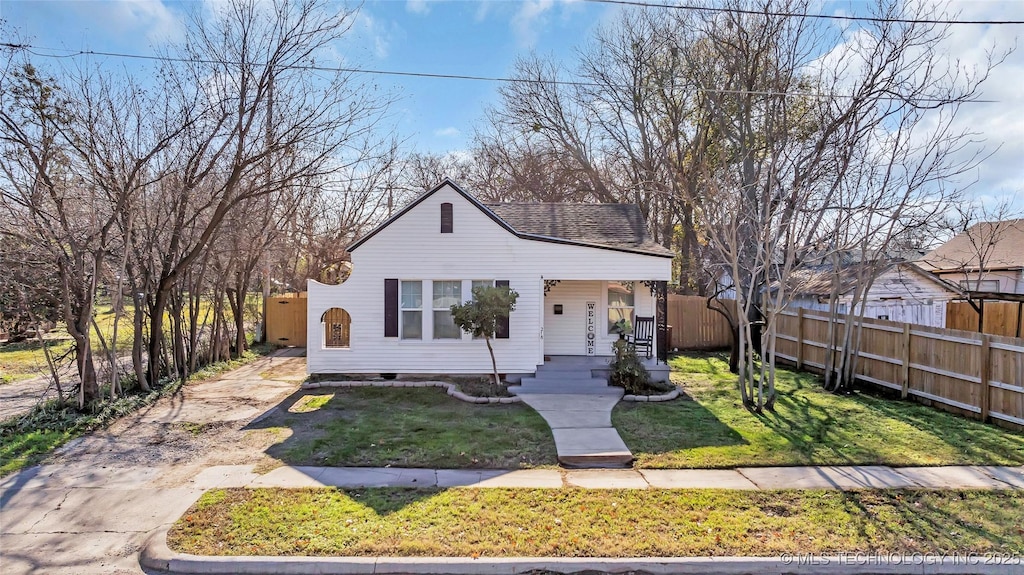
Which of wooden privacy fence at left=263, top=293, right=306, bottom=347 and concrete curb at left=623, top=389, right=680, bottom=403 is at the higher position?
wooden privacy fence at left=263, top=293, right=306, bottom=347

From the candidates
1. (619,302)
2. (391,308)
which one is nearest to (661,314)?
(619,302)

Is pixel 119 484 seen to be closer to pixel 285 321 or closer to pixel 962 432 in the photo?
pixel 962 432

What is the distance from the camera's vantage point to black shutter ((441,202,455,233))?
39.4 feet

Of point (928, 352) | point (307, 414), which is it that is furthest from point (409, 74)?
A: point (928, 352)

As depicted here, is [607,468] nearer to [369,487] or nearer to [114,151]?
[369,487]

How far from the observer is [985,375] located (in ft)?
28.1

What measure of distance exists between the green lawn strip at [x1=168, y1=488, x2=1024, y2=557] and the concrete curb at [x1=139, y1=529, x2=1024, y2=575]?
90 millimetres

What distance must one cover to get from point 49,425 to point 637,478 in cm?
910

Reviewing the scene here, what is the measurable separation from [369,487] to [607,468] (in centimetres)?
300

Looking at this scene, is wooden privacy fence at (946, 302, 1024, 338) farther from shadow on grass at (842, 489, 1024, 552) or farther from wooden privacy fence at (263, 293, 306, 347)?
wooden privacy fence at (263, 293, 306, 347)

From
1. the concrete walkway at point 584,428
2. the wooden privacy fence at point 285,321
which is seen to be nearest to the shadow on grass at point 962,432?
the concrete walkway at point 584,428

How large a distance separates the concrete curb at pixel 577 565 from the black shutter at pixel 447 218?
335 inches

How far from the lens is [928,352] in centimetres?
986

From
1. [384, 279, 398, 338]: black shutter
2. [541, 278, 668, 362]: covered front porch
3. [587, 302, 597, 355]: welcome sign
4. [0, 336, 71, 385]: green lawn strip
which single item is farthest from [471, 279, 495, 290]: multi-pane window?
[0, 336, 71, 385]: green lawn strip
